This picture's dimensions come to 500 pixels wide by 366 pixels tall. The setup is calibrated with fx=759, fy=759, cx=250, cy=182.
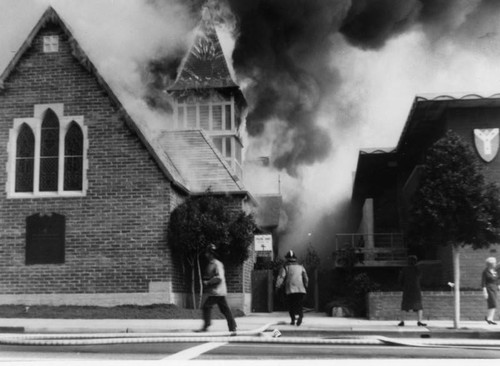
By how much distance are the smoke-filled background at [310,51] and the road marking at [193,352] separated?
6203 millimetres

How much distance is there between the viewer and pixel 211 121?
41594 millimetres

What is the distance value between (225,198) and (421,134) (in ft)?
21.6

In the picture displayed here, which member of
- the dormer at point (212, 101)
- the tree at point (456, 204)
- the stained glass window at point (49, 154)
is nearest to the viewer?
the tree at point (456, 204)

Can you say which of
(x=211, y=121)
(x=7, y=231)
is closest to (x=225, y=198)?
(x=7, y=231)

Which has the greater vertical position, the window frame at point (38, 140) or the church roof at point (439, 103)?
the church roof at point (439, 103)

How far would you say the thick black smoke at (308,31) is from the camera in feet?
51.8

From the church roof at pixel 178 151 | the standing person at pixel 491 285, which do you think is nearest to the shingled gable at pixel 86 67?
the church roof at pixel 178 151

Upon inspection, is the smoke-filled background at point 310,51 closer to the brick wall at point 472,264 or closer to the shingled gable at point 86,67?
the shingled gable at point 86,67

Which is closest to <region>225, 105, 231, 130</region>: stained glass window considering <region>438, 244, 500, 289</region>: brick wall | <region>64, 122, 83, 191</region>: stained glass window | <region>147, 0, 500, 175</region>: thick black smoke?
<region>147, 0, 500, 175</region>: thick black smoke

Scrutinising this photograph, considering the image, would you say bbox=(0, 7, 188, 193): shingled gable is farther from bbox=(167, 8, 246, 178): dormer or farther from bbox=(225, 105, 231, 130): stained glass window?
bbox=(225, 105, 231, 130): stained glass window

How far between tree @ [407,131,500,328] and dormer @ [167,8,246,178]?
1197 centimetres

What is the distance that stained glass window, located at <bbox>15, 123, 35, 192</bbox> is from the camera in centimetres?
2036

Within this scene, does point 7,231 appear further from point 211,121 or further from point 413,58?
point 211,121

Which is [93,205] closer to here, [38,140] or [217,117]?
[38,140]
